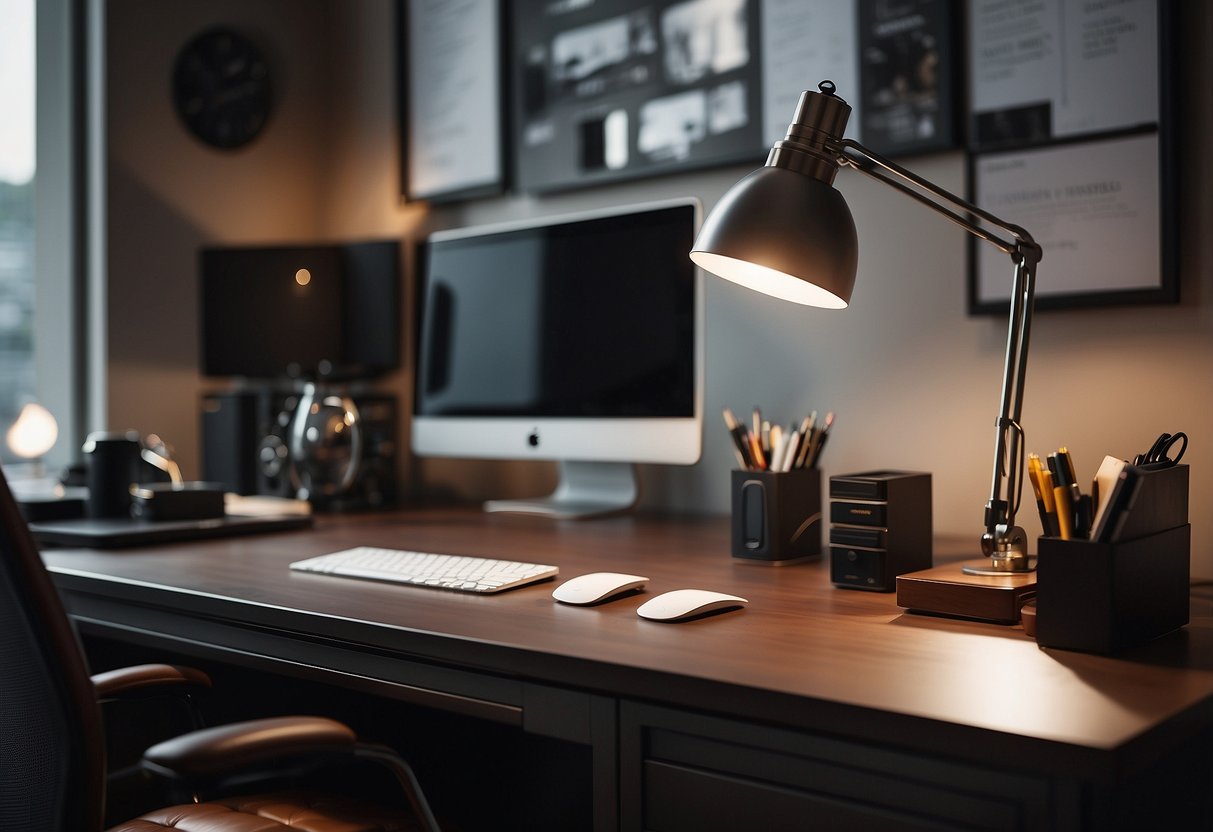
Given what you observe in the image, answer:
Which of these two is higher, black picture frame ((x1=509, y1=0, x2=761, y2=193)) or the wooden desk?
black picture frame ((x1=509, y1=0, x2=761, y2=193))

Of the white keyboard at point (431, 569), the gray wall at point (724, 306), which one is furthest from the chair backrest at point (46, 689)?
the gray wall at point (724, 306)

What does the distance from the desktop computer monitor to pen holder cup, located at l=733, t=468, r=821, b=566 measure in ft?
0.84

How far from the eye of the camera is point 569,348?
196cm

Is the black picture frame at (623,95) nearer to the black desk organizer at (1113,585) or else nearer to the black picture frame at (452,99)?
the black picture frame at (452,99)

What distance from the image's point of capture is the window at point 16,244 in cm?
247

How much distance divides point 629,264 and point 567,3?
67cm

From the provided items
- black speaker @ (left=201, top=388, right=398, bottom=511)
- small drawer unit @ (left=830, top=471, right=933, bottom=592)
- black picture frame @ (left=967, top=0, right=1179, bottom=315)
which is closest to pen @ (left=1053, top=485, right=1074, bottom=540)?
small drawer unit @ (left=830, top=471, right=933, bottom=592)

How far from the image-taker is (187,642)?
134 centimetres

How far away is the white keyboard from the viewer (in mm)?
1303

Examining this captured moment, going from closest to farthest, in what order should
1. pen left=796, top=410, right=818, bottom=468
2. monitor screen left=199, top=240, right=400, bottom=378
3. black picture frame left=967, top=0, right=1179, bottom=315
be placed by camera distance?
1. black picture frame left=967, top=0, right=1179, bottom=315
2. pen left=796, top=410, right=818, bottom=468
3. monitor screen left=199, top=240, right=400, bottom=378

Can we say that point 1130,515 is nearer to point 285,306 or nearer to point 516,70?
point 516,70

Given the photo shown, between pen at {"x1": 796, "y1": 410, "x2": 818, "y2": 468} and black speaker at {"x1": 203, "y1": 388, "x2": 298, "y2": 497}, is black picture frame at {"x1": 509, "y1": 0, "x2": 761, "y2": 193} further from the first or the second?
black speaker at {"x1": 203, "y1": 388, "x2": 298, "y2": 497}

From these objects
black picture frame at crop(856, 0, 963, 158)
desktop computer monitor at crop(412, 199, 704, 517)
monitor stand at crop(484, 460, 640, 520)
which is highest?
black picture frame at crop(856, 0, 963, 158)

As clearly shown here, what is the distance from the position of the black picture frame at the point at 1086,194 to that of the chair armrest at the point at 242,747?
1.14 m
